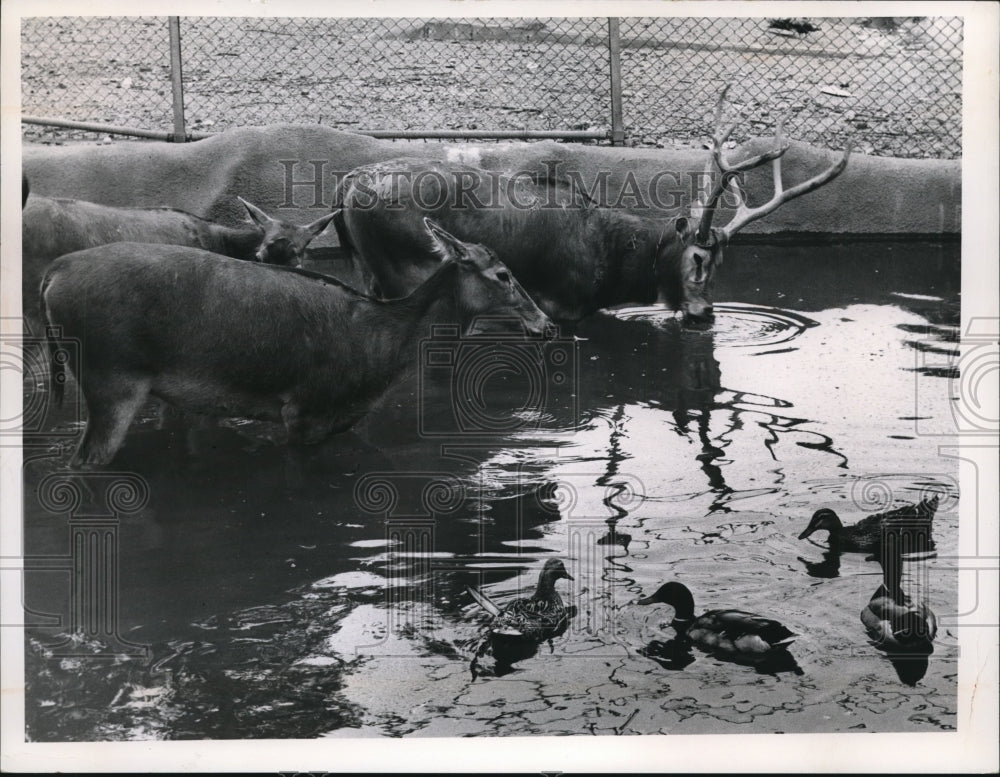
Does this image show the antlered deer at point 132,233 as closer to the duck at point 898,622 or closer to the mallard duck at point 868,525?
the mallard duck at point 868,525

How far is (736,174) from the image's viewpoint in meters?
7.25

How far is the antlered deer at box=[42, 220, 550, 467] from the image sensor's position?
19.0 ft

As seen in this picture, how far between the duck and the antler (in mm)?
2466

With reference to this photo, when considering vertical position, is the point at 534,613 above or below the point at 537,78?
below

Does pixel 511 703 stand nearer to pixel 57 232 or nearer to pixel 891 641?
pixel 891 641

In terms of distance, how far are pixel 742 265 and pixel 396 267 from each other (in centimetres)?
198

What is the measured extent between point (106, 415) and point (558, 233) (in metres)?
2.74

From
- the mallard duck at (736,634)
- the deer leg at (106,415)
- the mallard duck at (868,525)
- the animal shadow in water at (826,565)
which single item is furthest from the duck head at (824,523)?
the deer leg at (106,415)

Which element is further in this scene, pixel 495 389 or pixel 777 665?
pixel 495 389

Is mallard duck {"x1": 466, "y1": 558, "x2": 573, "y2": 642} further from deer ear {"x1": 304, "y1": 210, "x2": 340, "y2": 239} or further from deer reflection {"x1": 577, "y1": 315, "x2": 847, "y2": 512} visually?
deer ear {"x1": 304, "y1": 210, "x2": 340, "y2": 239}

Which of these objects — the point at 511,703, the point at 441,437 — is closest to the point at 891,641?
the point at 511,703

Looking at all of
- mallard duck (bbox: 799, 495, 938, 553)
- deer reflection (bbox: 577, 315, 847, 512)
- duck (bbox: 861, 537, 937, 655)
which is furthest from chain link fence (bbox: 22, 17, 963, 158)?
duck (bbox: 861, 537, 937, 655)

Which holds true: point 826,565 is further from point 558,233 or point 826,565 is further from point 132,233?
point 132,233

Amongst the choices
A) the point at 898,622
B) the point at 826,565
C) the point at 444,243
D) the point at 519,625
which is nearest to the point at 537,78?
the point at 444,243
